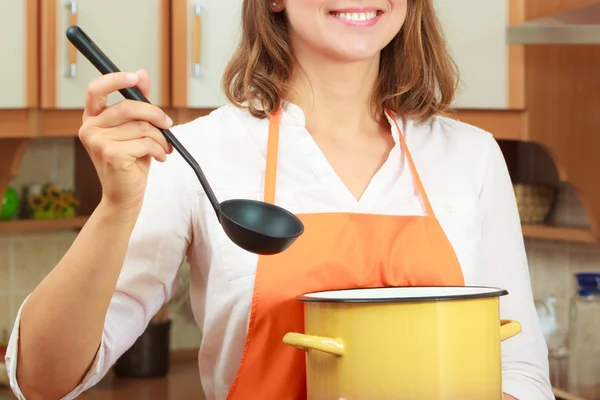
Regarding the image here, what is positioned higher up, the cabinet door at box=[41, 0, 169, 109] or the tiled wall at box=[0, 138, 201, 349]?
the cabinet door at box=[41, 0, 169, 109]

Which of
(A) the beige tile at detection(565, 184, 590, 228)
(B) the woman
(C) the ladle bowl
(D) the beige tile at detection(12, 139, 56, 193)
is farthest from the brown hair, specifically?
(D) the beige tile at detection(12, 139, 56, 193)

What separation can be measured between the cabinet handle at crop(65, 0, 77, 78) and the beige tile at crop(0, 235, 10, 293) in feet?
2.04

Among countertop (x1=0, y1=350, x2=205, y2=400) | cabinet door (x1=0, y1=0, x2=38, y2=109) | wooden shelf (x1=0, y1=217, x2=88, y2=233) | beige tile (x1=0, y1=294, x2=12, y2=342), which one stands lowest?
countertop (x1=0, y1=350, x2=205, y2=400)

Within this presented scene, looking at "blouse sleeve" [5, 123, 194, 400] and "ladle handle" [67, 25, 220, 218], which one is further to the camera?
"blouse sleeve" [5, 123, 194, 400]

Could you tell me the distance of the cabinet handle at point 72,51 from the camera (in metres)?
2.15

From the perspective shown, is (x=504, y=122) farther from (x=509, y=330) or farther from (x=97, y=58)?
(x=97, y=58)

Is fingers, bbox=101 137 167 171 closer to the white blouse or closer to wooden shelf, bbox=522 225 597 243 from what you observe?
the white blouse

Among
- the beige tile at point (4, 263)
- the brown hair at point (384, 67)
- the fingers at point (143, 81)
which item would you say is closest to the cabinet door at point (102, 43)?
the beige tile at point (4, 263)

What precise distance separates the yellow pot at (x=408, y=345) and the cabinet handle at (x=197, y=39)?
1.37m

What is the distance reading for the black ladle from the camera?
94 cm

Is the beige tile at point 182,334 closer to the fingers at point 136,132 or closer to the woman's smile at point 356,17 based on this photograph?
the woman's smile at point 356,17

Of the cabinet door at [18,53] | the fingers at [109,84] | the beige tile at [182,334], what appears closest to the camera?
the fingers at [109,84]

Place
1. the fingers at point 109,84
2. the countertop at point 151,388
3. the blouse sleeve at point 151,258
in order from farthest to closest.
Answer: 1. the countertop at point 151,388
2. the blouse sleeve at point 151,258
3. the fingers at point 109,84

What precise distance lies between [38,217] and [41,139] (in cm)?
22
